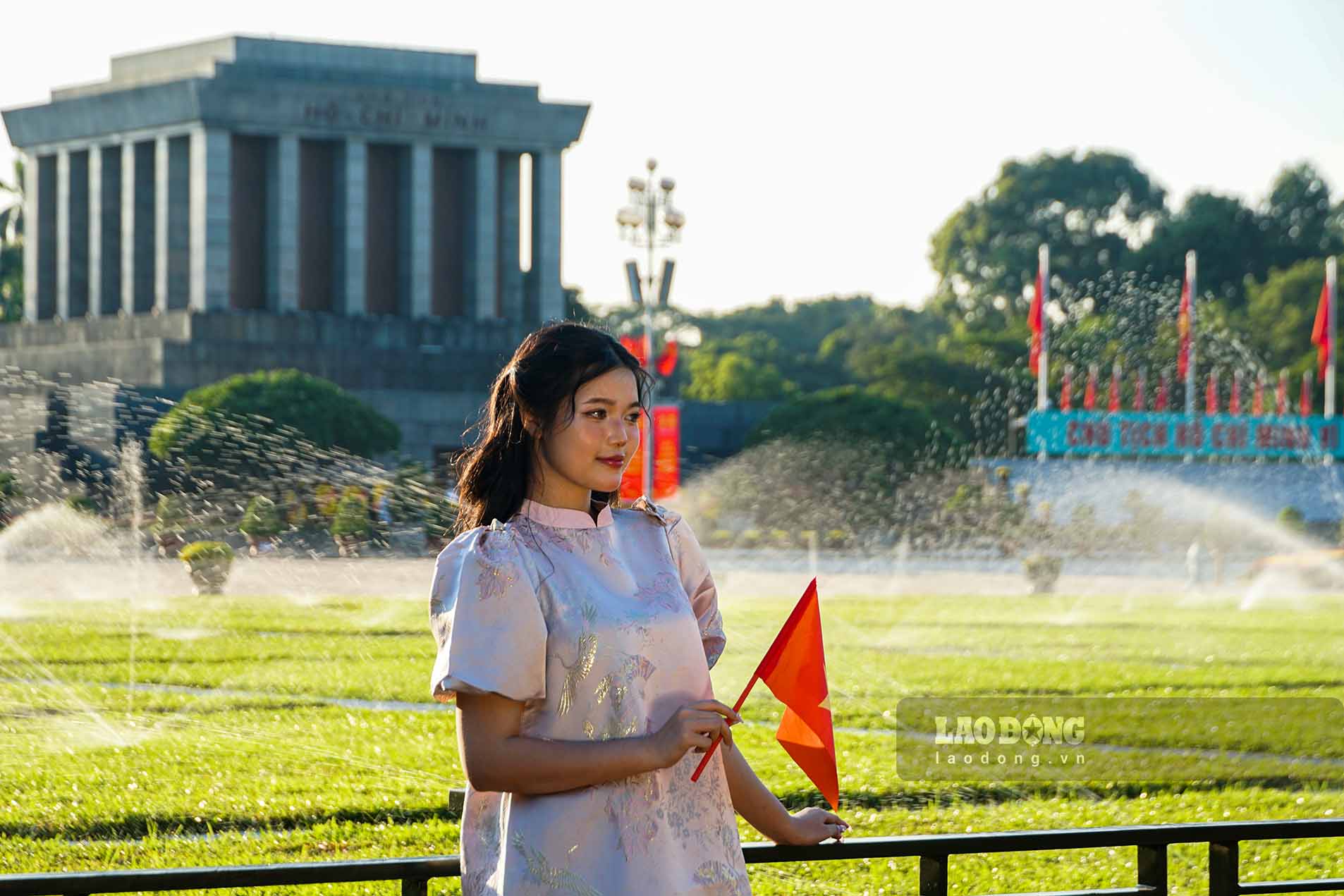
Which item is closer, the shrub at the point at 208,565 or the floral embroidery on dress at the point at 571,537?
the floral embroidery on dress at the point at 571,537

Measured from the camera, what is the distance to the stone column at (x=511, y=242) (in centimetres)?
4147

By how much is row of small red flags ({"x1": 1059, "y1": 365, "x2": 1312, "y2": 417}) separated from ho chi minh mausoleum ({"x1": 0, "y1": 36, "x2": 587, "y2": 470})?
38.8 feet

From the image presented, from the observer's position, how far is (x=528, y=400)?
209 centimetres

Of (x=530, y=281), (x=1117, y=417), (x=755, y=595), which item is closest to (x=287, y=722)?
(x=755, y=595)

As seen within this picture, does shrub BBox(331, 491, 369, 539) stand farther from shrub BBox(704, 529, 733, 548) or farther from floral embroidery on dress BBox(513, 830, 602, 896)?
floral embroidery on dress BBox(513, 830, 602, 896)

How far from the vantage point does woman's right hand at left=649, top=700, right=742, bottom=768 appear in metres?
1.94

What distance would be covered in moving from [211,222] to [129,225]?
3.92 m

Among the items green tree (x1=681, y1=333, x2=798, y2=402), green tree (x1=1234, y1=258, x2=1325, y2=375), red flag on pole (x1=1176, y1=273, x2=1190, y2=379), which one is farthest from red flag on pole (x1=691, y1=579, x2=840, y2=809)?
green tree (x1=1234, y1=258, x2=1325, y2=375)

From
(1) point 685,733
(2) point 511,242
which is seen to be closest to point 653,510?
(1) point 685,733

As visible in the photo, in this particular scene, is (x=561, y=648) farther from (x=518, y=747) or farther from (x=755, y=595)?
(x=755, y=595)

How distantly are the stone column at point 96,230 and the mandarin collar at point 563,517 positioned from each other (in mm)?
42138

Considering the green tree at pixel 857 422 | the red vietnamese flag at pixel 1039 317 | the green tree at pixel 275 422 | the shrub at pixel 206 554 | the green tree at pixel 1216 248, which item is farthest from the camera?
the green tree at pixel 1216 248

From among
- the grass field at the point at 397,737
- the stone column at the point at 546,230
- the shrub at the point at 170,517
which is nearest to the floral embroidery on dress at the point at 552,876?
the grass field at the point at 397,737

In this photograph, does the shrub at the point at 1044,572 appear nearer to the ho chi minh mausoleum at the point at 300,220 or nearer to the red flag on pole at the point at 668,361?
the red flag on pole at the point at 668,361
